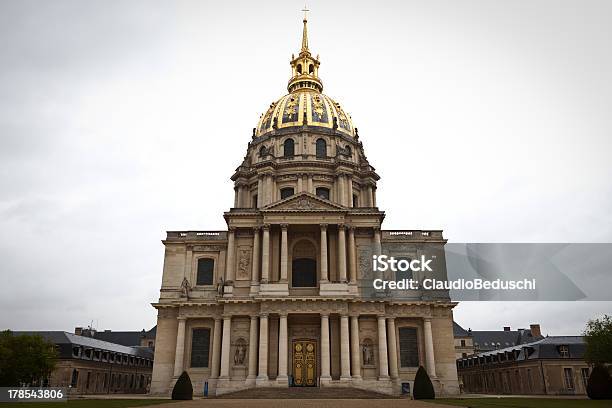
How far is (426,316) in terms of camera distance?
4128cm

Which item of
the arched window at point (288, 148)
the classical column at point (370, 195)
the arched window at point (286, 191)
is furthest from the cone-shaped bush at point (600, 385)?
the arched window at point (288, 148)

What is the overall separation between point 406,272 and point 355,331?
8.10 meters

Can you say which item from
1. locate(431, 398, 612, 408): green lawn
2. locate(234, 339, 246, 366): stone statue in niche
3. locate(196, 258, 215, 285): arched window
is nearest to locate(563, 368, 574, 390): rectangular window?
locate(431, 398, 612, 408): green lawn

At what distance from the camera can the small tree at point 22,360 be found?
3128 cm

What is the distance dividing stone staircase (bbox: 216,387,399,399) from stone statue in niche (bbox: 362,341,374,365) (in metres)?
4.98

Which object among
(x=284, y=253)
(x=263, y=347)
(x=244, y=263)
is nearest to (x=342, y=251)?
(x=284, y=253)

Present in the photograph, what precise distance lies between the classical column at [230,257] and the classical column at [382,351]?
12635mm

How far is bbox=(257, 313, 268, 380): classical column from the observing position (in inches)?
1489

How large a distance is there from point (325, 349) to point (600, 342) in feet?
61.4

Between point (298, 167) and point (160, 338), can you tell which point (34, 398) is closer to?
point (160, 338)

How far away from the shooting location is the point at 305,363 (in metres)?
40.5

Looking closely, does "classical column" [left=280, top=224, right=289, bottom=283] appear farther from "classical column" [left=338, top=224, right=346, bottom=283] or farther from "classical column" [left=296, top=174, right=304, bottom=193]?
"classical column" [left=296, top=174, right=304, bottom=193]

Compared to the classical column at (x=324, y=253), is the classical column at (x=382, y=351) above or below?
below
